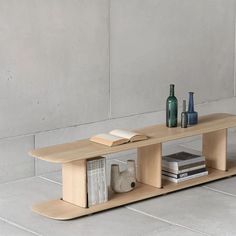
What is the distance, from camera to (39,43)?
4.79m

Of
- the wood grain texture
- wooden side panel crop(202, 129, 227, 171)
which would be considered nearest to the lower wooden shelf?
wooden side panel crop(202, 129, 227, 171)

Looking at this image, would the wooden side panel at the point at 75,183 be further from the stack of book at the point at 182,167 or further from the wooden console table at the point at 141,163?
the stack of book at the point at 182,167

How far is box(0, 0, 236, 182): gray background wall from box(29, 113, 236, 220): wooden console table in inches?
24.2

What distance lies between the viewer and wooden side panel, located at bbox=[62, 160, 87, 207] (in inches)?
161

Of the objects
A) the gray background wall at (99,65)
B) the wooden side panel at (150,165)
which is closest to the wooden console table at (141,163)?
the wooden side panel at (150,165)

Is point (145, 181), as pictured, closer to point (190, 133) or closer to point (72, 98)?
point (190, 133)

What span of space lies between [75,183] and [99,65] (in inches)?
49.7

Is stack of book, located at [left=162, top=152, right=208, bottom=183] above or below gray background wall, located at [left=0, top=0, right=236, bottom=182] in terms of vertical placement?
below

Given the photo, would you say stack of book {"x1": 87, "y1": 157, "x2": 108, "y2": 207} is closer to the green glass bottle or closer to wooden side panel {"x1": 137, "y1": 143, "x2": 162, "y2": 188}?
wooden side panel {"x1": 137, "y1": 143, "x2": 162, "y2": 188}

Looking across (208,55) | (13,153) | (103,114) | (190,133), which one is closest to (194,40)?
(208,55)

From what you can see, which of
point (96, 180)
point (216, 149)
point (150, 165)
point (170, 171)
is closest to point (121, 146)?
point (96, 180)

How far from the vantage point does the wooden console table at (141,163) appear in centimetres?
411

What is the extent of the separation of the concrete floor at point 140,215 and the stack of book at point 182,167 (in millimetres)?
103

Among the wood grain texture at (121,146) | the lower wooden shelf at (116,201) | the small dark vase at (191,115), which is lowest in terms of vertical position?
the lower wooden shelf at (116,201)
